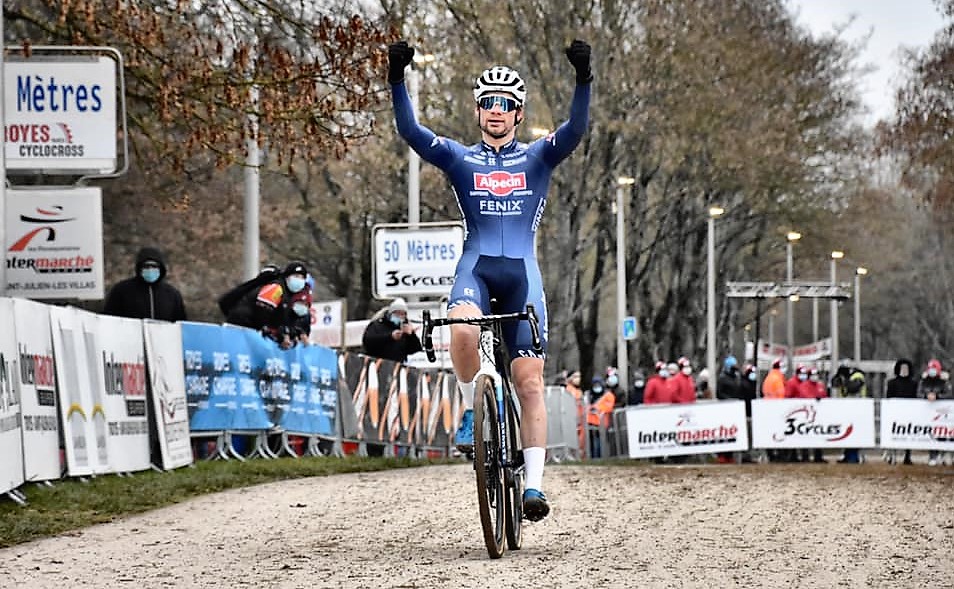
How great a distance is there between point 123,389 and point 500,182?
7.21m

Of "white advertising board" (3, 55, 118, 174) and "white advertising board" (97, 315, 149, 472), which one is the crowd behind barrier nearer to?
"white advertising board" (97, 315, 149, 472)

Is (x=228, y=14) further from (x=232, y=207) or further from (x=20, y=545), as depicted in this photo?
(x=232, y=207)

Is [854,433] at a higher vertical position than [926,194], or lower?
lower

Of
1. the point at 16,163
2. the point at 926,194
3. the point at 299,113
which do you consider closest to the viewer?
the point at 16,163

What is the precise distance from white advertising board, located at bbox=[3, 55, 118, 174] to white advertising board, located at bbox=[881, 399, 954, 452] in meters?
20.2

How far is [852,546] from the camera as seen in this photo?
10359 millimetres

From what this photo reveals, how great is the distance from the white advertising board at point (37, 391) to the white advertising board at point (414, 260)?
15.6m

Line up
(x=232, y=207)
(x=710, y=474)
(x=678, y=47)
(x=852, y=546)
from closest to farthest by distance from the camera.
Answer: (x=852, y=546), (x=710, y=474), (x=678, y=47), (x=232, y=207)

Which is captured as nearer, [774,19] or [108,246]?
[108,246]

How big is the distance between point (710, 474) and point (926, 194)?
69.5 ft

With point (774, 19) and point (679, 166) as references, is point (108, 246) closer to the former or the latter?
point (679, 166)

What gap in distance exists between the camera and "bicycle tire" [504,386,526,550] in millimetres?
9695

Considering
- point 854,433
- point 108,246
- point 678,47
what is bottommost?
point 854,433

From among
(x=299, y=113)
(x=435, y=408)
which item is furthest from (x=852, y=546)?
(x=435, y=408)
